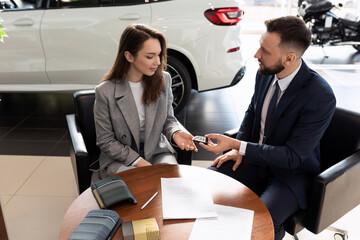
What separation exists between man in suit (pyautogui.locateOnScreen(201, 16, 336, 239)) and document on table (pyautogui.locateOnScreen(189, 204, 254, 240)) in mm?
309

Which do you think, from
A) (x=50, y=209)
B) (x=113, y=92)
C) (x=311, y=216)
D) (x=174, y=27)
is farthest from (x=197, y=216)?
(x=174, y=27)

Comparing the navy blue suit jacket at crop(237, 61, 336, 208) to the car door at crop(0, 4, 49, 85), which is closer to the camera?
the navy blue suit jacket at crop(237, 61, 336, 208)

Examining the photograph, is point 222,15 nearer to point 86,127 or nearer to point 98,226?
point 86,127

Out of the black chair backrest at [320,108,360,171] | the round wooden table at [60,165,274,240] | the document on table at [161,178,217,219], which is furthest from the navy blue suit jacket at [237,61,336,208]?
the document on table at [161,178,217,219]

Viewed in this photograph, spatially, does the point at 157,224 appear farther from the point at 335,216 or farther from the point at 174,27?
the point at 174,27

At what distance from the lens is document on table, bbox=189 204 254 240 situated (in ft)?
4.13

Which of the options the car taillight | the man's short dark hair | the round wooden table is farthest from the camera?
the car taillight

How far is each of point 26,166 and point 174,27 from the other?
5.75 ft

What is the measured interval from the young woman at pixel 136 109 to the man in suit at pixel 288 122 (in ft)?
1.11

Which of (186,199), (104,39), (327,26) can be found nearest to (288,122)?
(186,199)

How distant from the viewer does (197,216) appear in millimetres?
1358

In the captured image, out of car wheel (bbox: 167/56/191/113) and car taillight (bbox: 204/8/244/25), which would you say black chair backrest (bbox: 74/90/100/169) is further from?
car taillight (bbox: 204/8/244/25)

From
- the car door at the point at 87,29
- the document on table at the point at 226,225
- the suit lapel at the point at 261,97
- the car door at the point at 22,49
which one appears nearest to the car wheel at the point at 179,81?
the car door at the point at 87,29

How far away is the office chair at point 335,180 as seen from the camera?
1.57m
